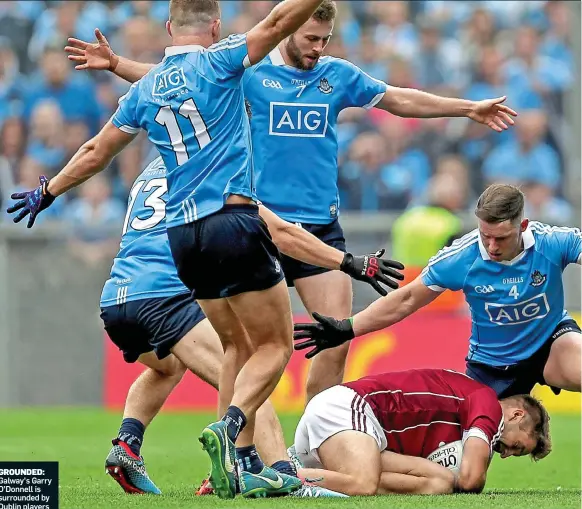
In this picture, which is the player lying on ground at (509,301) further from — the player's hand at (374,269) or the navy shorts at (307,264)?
the navy shorts at (307,264)

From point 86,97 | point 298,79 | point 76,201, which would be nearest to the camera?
point 298,79

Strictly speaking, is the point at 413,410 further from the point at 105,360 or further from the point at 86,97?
the point at 86,97

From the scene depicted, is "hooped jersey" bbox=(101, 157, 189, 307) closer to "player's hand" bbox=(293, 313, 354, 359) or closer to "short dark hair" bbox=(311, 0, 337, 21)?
"player's hand" bbox=(293, 313, 354, 359)

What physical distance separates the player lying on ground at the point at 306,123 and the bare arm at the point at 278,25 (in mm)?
1824

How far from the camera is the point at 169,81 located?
6.52 m

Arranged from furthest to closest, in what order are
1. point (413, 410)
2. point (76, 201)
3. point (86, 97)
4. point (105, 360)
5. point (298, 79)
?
1. point (86, 97)
2. point (76, 201)
3. point (105, 360)
4. point (298, 79)
5. point (413, 410)

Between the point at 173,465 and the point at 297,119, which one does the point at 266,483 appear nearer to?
the point at 297,119

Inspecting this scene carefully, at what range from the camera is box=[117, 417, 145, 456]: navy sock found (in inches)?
303

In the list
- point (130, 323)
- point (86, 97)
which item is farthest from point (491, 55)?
point (130, 323)

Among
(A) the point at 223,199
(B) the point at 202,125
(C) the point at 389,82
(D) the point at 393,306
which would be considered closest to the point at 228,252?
(A) the point at 223,199

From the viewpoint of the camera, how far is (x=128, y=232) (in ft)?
26.2

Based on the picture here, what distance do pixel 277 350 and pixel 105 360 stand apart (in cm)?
771

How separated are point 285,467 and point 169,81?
7.00 feet

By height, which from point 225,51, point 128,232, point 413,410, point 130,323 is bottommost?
point 413,410
